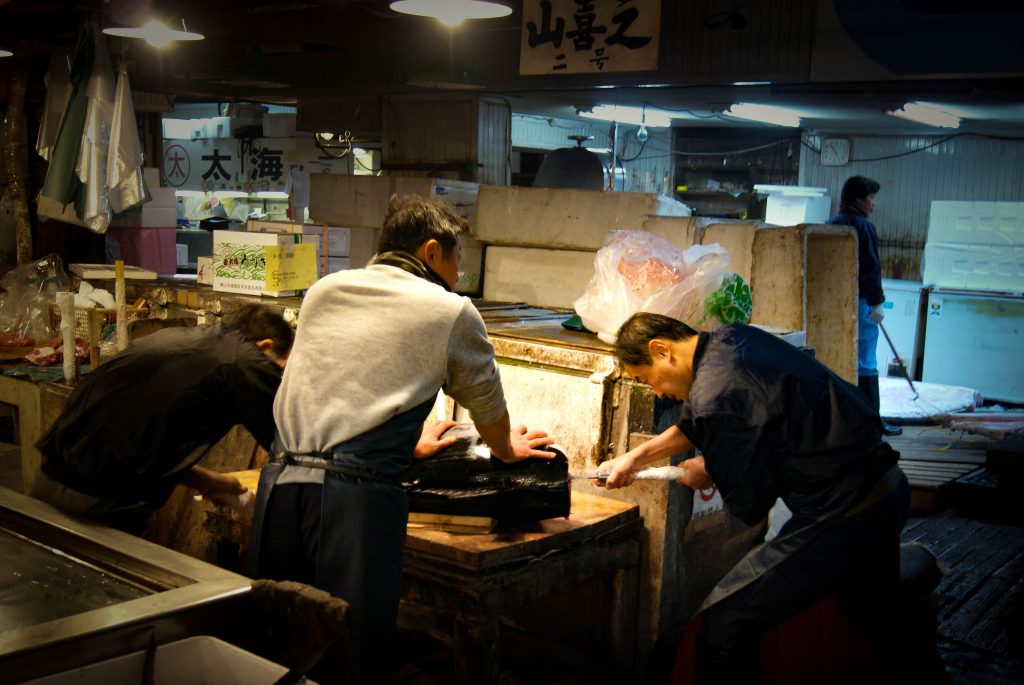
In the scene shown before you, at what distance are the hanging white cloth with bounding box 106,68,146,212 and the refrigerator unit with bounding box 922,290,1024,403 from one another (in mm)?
9584

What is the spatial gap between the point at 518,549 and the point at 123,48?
546cm

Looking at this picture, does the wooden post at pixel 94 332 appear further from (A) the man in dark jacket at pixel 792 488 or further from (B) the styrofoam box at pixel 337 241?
(A) the man in dark jacket at pixel 792 488

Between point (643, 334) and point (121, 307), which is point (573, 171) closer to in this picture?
point (121, 307)

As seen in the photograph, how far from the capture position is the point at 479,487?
4.04 m

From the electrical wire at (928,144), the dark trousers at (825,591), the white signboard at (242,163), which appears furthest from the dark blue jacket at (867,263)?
the white signboard at (242,163)

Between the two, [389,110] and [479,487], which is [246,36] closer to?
[389,110]

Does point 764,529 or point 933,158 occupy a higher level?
point 933,158

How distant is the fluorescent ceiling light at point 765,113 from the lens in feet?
36.1

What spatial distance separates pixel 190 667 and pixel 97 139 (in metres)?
5.43

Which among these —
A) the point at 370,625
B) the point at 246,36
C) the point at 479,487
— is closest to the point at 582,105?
the point at 246,36

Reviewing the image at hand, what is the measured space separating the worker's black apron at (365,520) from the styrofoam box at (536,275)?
311cm

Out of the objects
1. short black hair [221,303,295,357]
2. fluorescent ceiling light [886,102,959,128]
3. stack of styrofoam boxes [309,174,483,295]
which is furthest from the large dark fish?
fluorescent ceiling light [886,102,959,128]

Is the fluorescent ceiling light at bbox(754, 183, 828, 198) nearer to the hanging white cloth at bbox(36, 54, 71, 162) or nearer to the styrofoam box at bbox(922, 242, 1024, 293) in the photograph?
the styrofoam box at bbox(922, 242, 1024, 293)

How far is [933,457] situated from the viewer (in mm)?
8742
